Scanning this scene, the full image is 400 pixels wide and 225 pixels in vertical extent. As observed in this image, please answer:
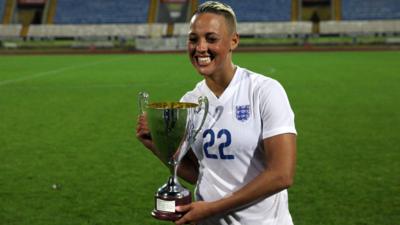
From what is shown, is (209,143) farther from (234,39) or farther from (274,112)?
(234,39)

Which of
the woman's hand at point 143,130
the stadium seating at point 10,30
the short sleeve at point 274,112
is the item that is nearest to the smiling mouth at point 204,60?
the short sleeve at point 274,112

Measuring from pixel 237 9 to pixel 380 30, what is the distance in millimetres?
11234

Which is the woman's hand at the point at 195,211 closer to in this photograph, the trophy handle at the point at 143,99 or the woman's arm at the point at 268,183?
the woman's arm at the point at 268,183

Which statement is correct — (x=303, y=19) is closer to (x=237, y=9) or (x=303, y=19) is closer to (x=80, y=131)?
(x=237, y=9)

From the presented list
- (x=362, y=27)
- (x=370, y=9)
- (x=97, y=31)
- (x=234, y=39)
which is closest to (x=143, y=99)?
(x=234, y=39)

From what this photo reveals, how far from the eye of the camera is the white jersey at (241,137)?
207 cm

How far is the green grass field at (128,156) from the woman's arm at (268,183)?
2685mm

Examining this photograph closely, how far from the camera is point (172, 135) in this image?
196cm

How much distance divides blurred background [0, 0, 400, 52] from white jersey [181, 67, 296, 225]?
32.4m

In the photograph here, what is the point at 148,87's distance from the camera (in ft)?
48.2

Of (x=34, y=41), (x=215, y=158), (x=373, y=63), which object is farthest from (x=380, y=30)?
(x=215, y=158)

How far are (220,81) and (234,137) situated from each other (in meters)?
0.23

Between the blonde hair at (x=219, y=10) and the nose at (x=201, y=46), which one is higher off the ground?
the blonde hair at (x=219, y=10)

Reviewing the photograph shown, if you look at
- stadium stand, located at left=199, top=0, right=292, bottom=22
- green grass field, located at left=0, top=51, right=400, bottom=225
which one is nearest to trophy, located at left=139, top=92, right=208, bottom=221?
green grass field, located at left=0, top=51, right=400, bottom=225
